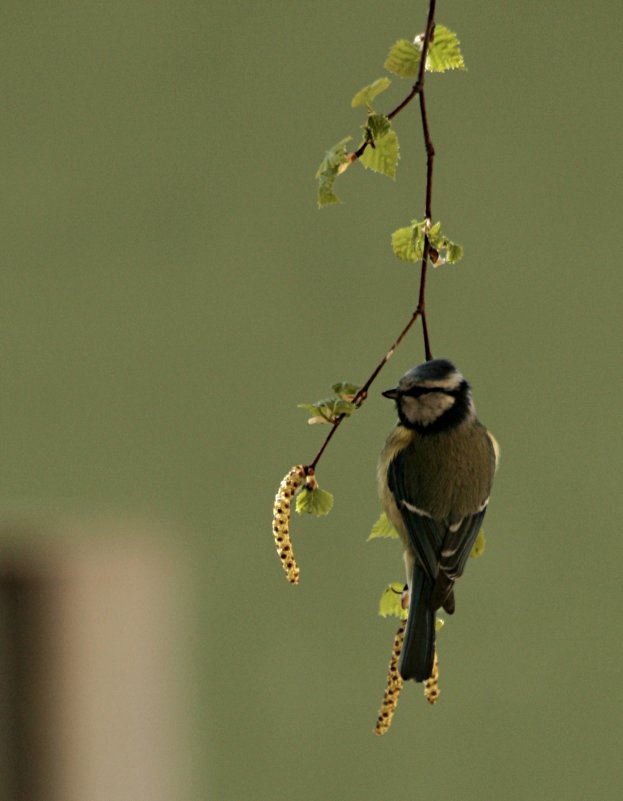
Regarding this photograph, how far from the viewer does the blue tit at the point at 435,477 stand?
0.54m

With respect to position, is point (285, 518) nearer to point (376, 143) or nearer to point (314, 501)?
point (314, 501)

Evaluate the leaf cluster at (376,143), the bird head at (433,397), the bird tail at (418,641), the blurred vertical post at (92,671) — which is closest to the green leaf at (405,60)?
the leaf cluster at (376,143)

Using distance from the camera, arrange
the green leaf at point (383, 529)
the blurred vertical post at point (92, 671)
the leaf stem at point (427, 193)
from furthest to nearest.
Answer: the blurred vertical post at point (92, 671), the green leaf at point (383, 529), the leaf stem at point (427, 193)

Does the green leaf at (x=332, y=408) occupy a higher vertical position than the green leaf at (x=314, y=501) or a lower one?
higher

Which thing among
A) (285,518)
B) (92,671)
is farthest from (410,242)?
(92,671)

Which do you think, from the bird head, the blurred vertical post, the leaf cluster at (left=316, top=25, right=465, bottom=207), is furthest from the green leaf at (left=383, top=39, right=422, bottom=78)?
the blurred vertical post

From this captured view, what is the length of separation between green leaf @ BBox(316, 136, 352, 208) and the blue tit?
0.09m

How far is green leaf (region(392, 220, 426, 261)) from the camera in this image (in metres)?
0.45

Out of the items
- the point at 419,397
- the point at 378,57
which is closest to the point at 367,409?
the point at 378,57

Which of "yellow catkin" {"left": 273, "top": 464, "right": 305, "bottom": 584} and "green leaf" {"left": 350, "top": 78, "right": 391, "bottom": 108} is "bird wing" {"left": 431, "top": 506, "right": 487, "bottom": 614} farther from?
"green leaf" {"left": 350, "top": 78, "right": 391, "bottom": 108}

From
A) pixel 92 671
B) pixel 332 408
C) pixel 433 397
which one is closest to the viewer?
pixel 332 408

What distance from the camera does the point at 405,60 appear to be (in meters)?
0.46

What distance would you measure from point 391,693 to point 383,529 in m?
0.09

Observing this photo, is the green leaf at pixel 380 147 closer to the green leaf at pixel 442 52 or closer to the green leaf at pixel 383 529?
the green leaf at pixel 442 52
